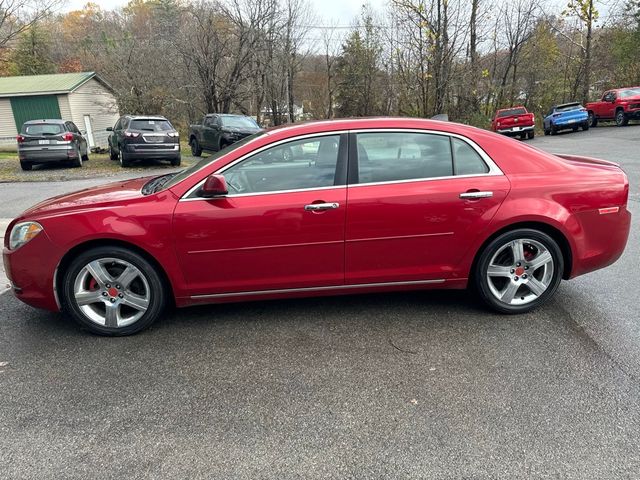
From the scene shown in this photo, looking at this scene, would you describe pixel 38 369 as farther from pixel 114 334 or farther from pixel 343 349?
pixel 343 349

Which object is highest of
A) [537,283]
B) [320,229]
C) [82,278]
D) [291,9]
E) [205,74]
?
[291,9]

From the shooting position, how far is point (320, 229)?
352cm

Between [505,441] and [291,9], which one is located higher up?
[291,9]

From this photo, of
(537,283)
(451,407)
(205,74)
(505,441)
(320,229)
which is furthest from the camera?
(205,74)

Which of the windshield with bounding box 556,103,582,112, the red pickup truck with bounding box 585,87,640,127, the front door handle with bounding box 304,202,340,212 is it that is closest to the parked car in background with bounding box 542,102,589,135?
the windshield with bounding box 556,103,582,112

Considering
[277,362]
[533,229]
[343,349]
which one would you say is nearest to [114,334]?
[277,362]

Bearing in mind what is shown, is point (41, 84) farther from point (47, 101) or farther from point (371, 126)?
point (371, 126)

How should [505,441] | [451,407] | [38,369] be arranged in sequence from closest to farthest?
[505,441], [451,407], [38,369]

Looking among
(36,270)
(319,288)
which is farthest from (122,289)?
(319,288)

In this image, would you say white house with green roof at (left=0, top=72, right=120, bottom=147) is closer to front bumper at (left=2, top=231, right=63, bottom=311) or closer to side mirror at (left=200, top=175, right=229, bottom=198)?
front bumper at (left=2, top=231, right=63, bottom=311)

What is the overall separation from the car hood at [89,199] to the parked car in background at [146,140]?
12.0 m

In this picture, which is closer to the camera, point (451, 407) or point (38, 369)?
point (451, 407)

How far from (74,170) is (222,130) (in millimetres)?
5381

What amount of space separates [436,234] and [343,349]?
113 centimetres
